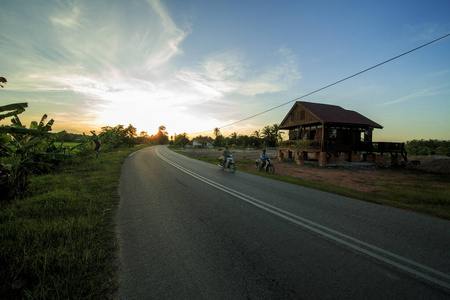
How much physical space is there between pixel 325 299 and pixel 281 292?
510mm

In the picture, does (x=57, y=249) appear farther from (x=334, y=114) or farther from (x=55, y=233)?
(x=334, y=114)

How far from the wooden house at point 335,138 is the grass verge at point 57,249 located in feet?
64.3

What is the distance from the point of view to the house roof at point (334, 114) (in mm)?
20031

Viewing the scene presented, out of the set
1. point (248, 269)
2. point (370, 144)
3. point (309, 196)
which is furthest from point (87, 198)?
point (370, 144)

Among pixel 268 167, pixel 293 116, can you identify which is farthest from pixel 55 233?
pixel 293 116

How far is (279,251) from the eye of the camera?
317 centimetres

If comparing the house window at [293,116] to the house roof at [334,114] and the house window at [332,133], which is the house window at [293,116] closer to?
the house roof at [334,114]

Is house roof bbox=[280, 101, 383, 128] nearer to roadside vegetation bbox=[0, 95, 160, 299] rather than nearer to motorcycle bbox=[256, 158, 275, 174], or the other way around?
motorcycle bbox=[256, 158, 275, 174]

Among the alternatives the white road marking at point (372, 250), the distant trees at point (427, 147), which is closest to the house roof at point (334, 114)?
the white road marking at point (372, 250)

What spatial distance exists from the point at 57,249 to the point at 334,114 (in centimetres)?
2559

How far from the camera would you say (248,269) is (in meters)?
2.69

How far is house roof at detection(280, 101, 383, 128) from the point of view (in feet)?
65.7

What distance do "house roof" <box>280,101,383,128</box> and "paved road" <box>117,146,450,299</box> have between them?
16.8 meters

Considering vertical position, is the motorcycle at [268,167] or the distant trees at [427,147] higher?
the distant trees at [427,147]
